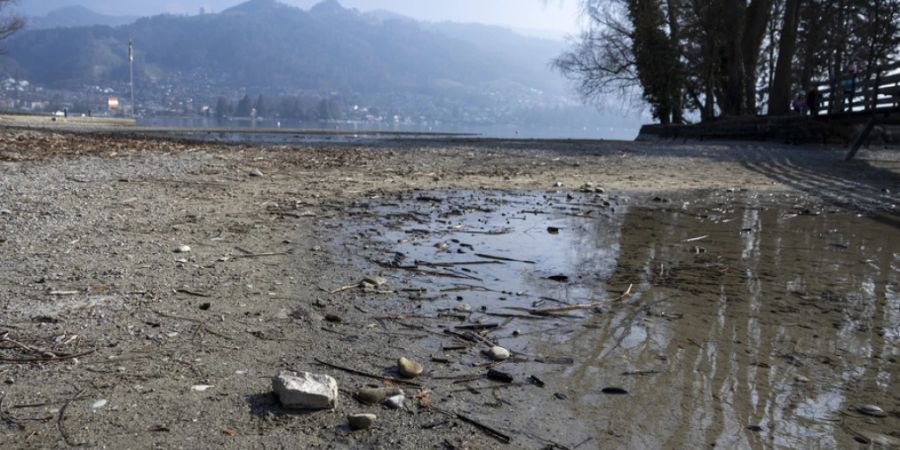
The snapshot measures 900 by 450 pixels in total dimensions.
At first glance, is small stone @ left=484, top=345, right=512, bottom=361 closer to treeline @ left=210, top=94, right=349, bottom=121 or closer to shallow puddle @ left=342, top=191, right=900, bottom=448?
shallow puddle @ left=342, top=191, right=900, bottom=448

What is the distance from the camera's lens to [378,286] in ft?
13.8

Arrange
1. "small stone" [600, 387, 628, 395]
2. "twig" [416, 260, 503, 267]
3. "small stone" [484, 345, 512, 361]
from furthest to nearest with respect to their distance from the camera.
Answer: "twig" [416, 260, 503, 267] → "small stone" [484, 345, 512, 361] → "small stone" [600, 387, 628, 395]

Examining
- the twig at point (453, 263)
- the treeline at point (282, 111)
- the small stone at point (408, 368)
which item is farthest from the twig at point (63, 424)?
the treeline at point (282, 111)

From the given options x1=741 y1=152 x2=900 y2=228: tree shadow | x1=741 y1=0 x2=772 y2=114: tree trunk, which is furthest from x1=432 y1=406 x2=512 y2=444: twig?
x1=741 y1=0 x2=772 y2=114: tree trunk

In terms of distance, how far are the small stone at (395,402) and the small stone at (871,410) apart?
5.81 ft

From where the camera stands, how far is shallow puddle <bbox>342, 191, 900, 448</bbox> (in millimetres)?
2541

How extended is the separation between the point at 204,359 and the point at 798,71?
37.4 m

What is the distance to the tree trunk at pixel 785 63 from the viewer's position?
81.4 ft

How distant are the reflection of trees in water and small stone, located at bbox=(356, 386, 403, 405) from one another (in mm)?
761

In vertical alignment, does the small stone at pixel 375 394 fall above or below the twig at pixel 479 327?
below

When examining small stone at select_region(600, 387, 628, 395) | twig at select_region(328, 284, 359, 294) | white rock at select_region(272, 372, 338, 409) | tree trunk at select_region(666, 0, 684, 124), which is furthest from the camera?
tree trunk at select_region(666, 0, 684, 124)

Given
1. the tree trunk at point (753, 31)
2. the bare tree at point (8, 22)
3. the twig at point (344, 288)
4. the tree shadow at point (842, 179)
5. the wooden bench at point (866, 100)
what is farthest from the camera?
the bare tree at point (8, 22)

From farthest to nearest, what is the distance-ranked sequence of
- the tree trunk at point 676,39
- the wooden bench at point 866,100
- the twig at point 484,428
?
the tree trunk at point 676,39 < the wooden bench at point 866,100 < the twig at point 484,428

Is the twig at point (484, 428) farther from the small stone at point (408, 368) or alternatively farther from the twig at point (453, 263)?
the twig at point (453, 263)
